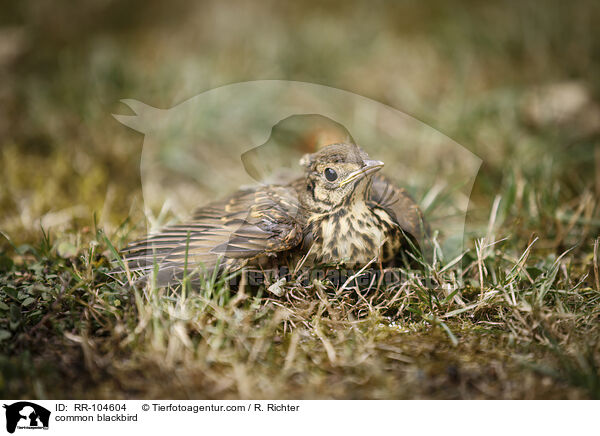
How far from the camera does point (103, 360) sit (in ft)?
7.01

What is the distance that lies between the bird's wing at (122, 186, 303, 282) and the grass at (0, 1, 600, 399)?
0.17m

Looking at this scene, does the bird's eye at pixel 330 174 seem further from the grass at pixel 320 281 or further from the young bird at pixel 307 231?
the grass at pixel 320 281

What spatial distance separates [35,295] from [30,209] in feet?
3.93

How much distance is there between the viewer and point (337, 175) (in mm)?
2611

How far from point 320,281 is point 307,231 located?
0.90ft

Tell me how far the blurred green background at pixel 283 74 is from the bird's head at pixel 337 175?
1343mm

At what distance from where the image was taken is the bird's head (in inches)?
100

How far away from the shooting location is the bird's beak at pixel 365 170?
2508 mm

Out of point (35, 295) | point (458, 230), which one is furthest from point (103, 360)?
point (458, 230)

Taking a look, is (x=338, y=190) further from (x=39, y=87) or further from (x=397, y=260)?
(x=39, y=87)
